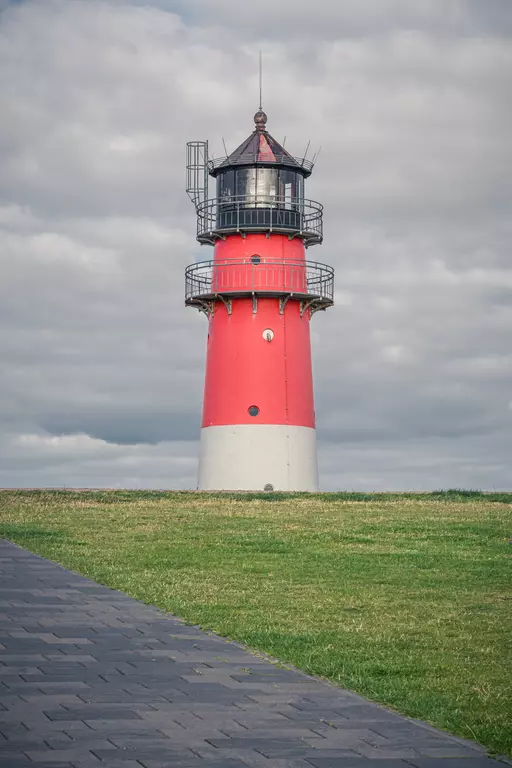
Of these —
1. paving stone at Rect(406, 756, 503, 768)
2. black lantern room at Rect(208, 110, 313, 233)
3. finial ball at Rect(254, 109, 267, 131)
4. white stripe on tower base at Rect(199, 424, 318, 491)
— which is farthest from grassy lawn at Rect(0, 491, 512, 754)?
finial ball at Rect(254, 109, 267, 131)

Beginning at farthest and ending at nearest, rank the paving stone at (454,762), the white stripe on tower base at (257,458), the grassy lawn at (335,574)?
the white stripe on tower base at (257,458) < the grassy lawn at (335,574) < the paving stone at (454,762)

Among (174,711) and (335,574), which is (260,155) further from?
(174,711)

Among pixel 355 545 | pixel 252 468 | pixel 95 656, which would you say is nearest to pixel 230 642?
pixel 95 656

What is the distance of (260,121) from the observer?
39.6 metres

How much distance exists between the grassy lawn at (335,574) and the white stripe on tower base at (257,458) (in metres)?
6.33

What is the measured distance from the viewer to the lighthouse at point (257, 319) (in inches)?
1458

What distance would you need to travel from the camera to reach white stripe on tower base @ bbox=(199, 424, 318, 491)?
36.8 metres

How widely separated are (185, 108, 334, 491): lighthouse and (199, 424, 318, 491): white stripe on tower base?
3 cm

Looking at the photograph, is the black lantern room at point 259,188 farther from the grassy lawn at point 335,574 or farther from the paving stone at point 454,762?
the paving stone at point 454,762

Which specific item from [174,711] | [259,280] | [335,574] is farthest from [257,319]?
[174,711]

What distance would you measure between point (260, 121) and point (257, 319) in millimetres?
7168

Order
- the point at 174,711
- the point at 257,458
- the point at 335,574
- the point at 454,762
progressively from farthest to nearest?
the point at 257,458 < the point at 335,574 < the point at 174,711 < the point at 454,762

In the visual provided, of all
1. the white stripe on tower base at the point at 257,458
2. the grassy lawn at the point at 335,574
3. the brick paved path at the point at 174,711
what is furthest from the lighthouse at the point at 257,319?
the brick paved path at the point at 174,711

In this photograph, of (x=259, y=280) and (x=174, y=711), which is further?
(x=259, y=280)
